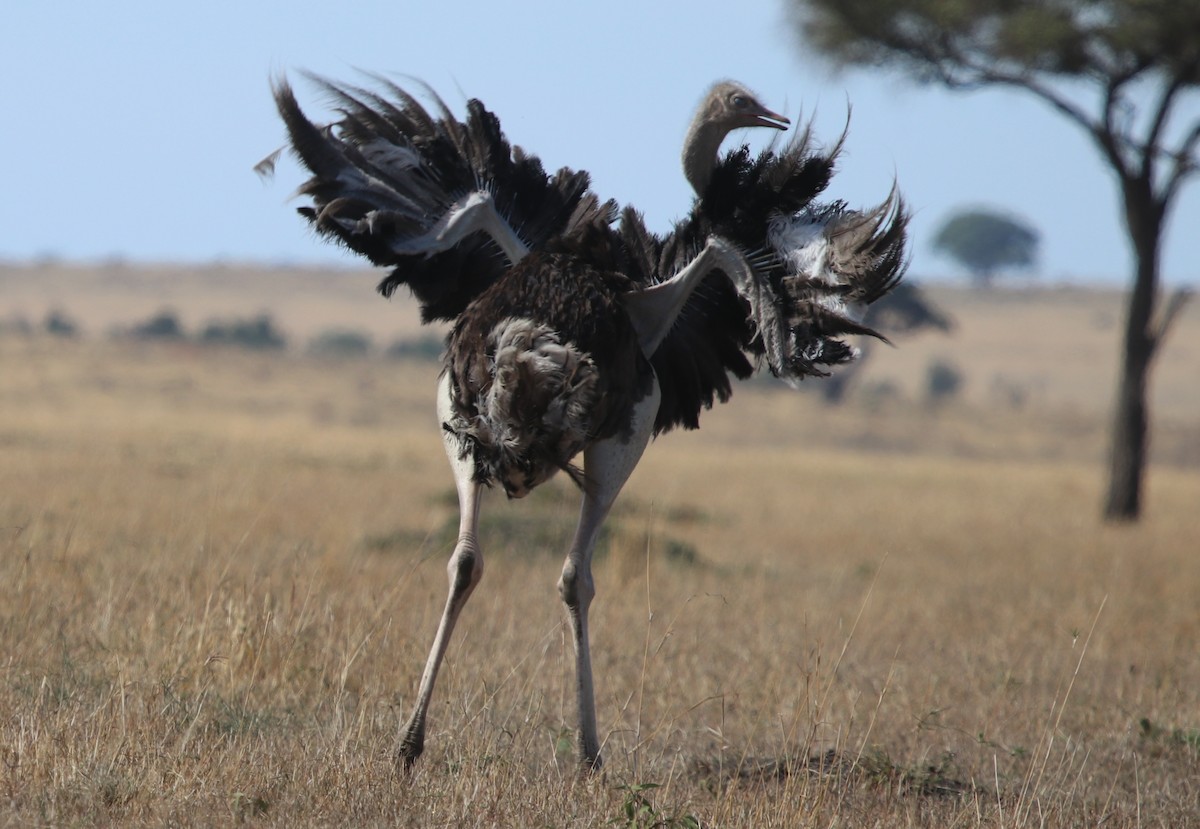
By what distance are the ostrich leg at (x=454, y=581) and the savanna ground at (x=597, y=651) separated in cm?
9

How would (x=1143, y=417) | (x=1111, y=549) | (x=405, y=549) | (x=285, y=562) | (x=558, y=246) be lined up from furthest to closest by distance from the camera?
(x=1143, y=417) < (x=1111, y=549) < (x=405, y=549) < (x=285, y=562) < (x=558, y=246)

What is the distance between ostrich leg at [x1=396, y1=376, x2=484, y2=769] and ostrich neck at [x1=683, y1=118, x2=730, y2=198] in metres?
1.18

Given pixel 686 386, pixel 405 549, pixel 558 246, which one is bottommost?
pixel 405 549

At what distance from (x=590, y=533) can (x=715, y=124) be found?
148 cm

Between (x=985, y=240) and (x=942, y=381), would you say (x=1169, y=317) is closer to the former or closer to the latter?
(x=942, y=381)

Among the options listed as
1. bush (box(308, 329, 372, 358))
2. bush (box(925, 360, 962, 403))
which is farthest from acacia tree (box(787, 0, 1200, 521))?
bush (box(925, 360, 962, 403))

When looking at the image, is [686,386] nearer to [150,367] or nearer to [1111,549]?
[1111,549]

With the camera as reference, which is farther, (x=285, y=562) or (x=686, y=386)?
(x=285, y=562)

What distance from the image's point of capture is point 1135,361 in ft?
54.5

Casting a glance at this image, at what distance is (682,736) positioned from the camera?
6.09 meters

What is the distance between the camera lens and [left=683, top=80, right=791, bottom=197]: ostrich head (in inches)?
223

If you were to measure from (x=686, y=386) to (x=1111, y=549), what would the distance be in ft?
29.7

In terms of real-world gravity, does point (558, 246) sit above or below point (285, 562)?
above

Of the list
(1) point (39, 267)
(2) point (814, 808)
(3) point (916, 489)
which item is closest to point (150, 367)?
(3) point (916, 489)
